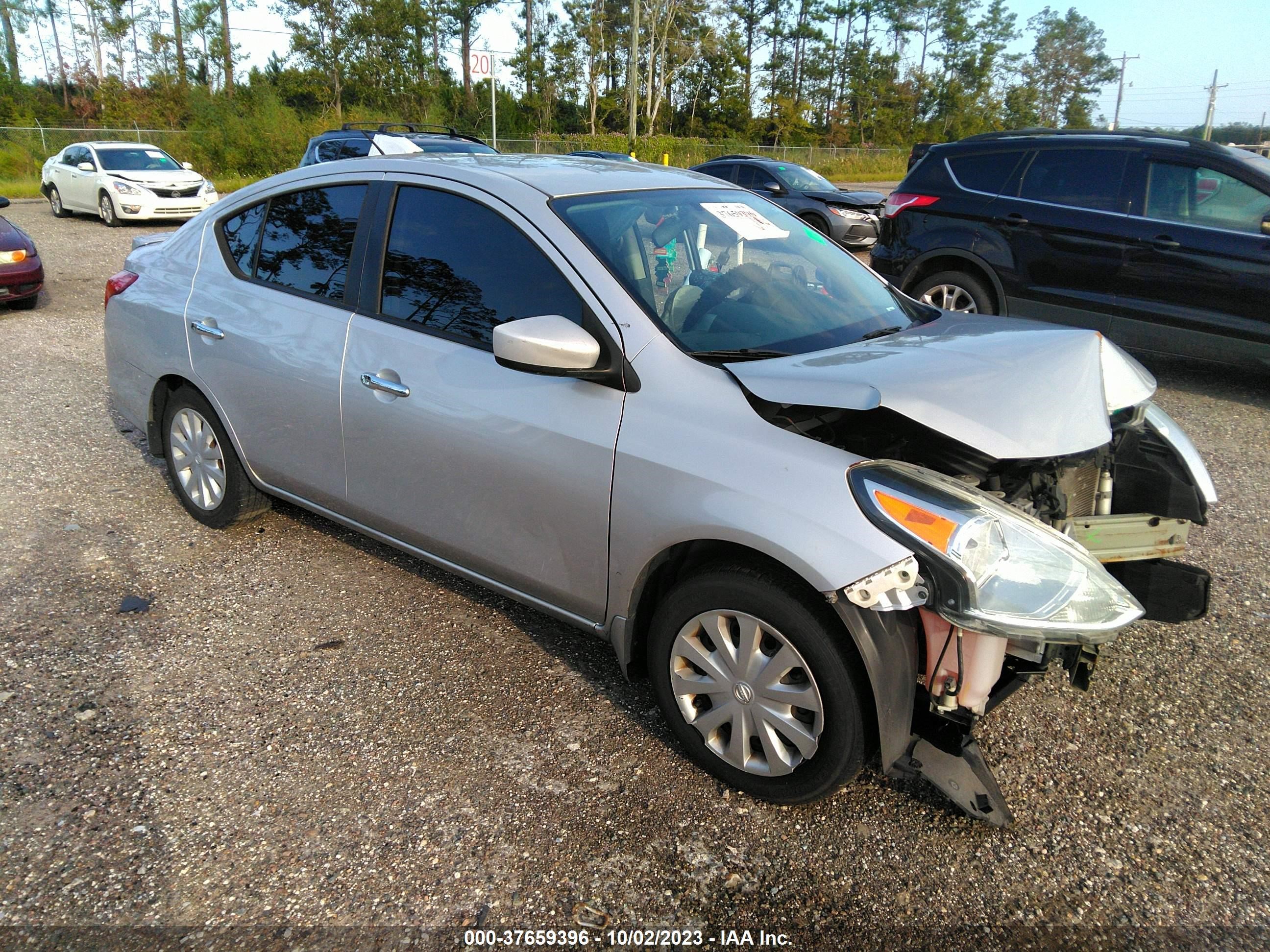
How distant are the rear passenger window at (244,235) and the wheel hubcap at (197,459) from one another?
0.76 m

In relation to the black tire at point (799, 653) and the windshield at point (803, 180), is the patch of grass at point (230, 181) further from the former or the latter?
the black tire at point (799, 653)

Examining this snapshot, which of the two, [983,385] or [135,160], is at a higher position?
[135,160]

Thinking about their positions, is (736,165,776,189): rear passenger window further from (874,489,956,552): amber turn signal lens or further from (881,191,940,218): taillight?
(874,489,956,552): amber turn signal lens

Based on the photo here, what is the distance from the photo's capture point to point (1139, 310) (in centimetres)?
705

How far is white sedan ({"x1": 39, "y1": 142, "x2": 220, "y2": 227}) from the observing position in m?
17.5

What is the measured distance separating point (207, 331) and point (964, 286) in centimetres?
614

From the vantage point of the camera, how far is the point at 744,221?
3.52 m

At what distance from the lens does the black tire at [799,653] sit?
7.90 feet

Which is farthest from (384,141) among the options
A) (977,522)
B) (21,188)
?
(21,188)

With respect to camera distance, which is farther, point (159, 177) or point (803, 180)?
point (159, 177)

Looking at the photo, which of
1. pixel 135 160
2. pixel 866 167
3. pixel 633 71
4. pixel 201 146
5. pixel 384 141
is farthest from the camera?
pixel 866 167

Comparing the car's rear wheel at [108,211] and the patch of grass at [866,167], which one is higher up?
the patch of grass at [866,167]

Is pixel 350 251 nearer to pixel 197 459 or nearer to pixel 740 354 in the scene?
pixel 197 459

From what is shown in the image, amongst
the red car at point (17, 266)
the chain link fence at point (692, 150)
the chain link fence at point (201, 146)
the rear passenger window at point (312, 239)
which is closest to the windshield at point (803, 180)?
the chain link fence at point (201, 146)
